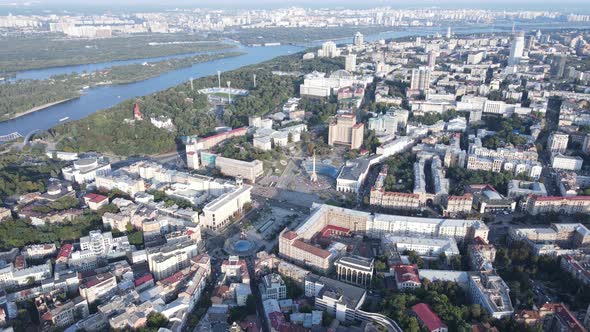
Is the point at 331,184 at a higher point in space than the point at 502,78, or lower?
lower

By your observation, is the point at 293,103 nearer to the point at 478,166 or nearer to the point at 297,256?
the point at 478,166

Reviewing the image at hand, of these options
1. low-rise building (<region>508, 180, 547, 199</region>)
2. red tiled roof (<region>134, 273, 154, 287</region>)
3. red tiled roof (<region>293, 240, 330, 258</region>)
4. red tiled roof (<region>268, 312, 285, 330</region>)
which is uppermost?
low-rise building (<region>508, 180, 547, 199</region>)

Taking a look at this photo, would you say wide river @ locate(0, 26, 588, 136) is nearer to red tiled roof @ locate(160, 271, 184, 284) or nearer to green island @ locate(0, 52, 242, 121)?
green island @ locate(0, 52, 242, 121)

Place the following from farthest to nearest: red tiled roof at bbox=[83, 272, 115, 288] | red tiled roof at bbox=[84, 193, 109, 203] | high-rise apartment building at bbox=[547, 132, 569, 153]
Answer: high-rise apartment building at bbox=[547, 132, 569, 153] → red tiled roof at bbox=[84, 193, 109, 203] → red tiled roof at bbox=[83, 272, 115, 288]

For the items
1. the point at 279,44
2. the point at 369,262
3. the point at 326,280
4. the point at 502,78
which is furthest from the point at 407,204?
the point at 279,44

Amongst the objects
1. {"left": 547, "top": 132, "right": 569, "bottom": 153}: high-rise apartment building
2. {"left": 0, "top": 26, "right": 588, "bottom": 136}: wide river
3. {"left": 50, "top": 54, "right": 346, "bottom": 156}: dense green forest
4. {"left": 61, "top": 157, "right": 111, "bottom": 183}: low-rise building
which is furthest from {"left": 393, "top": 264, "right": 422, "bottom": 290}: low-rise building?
{"left": 0, "top": 26, "right": 588, "bottom": 136}: wide river

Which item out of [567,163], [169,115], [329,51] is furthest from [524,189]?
[329,51]

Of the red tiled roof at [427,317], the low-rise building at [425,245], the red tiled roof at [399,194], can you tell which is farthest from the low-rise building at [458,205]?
the red tiled roof at [427,317]
